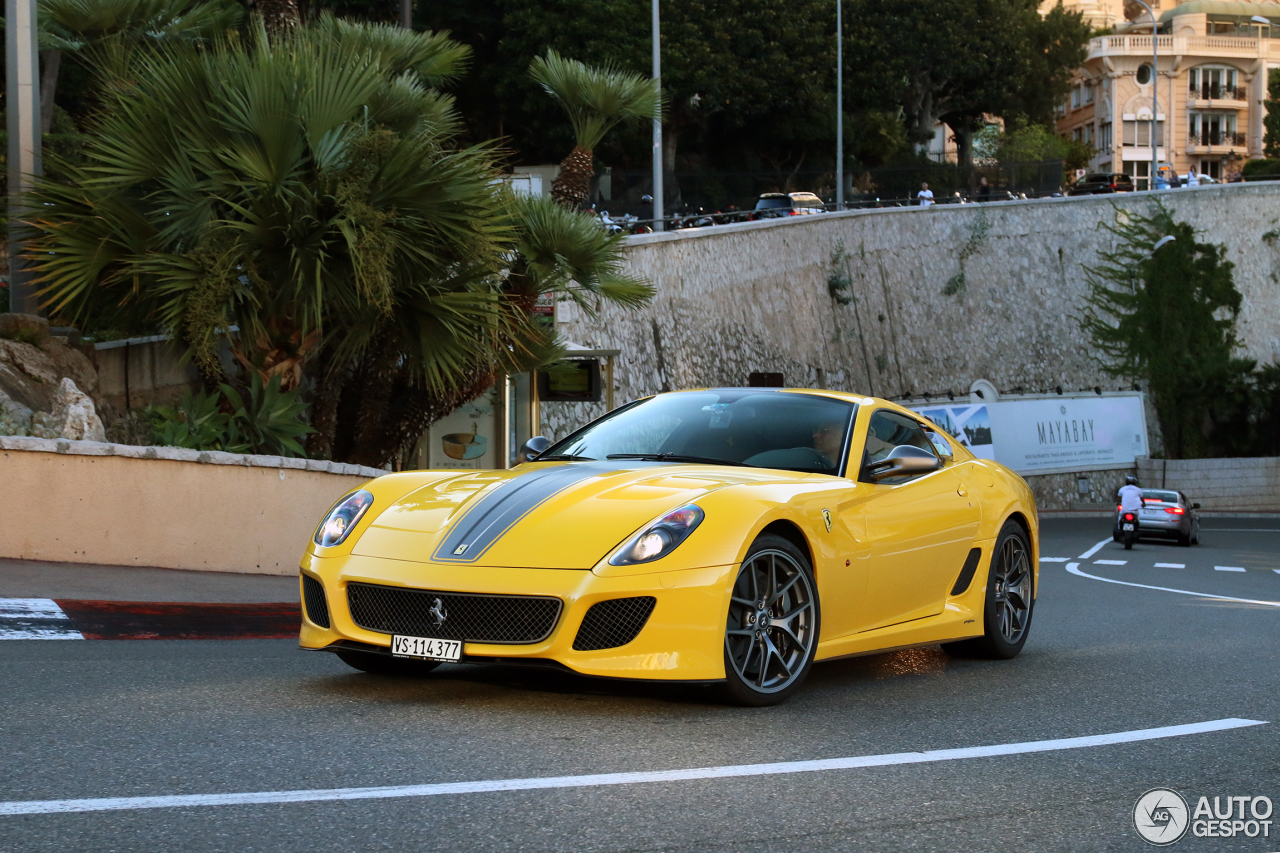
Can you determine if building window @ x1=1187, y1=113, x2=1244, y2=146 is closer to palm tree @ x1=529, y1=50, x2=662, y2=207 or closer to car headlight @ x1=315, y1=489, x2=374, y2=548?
palm tree @ x1=529, y1=50, x2=662, y2=207

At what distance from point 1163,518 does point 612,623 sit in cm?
2838

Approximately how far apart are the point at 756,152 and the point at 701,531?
197 ft

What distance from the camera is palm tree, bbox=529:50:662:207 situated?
18.2 m

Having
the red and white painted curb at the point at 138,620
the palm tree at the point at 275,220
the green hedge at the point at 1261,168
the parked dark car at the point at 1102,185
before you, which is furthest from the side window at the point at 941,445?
the green hedge at the point at 1261,168

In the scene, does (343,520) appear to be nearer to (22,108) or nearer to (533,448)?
(533,448)

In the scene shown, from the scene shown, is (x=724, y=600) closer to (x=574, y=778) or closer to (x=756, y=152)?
(x=574, y=778)

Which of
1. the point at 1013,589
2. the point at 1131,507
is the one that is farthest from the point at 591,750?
the point at 1131,507

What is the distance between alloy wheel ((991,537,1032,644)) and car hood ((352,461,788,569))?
2.05m

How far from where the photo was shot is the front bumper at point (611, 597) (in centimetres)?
566

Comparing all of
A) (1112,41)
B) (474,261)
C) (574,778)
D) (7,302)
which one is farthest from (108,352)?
(1112,41)

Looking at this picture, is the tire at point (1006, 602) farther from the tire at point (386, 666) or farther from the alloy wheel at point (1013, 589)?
the tire at point (386, 666)

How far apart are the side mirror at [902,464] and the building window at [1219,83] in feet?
397

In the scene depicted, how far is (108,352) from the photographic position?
13930 mm

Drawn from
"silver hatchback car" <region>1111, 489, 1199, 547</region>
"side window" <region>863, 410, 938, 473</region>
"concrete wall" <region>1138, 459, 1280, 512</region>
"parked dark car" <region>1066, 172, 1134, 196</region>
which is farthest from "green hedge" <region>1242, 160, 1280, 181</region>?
"side window" <region>863, 410, 938, 473</region>
